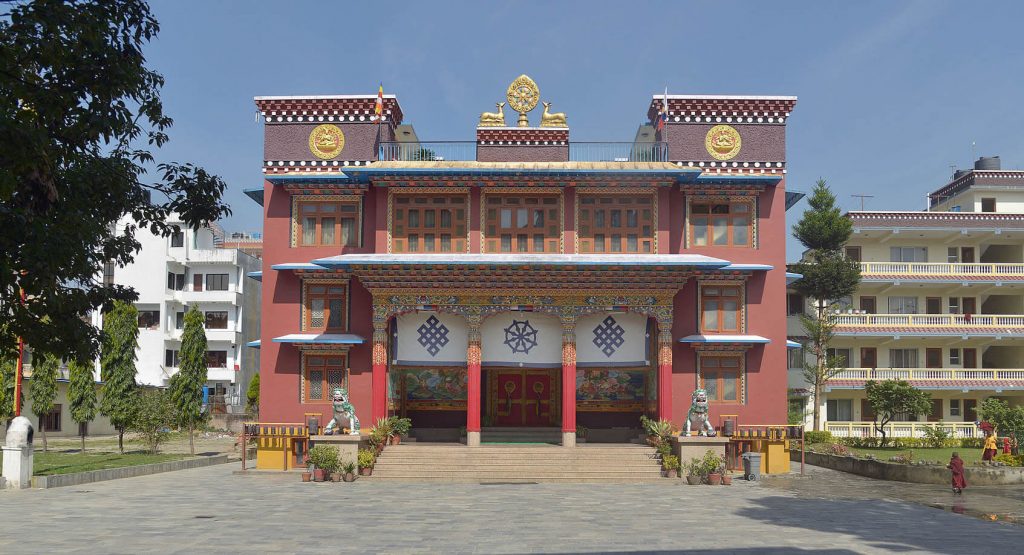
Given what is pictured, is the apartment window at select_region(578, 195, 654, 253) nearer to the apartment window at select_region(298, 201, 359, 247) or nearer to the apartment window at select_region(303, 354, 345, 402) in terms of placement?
the apartment window at select_region(298, 201, 359, 247)

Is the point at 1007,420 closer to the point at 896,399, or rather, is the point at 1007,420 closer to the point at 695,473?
the point at 896,399

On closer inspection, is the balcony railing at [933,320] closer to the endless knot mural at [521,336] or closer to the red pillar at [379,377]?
the endless knot mural at [521,336]

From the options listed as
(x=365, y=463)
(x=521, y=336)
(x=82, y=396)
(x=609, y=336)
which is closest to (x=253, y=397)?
(x=82, y=396)

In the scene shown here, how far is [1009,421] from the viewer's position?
36000 millimetres

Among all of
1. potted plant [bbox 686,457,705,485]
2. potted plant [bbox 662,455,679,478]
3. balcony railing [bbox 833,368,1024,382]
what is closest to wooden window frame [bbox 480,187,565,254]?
potted plant [bbox 662,455,679,478]

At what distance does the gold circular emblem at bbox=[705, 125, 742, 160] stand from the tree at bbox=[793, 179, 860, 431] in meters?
12.2

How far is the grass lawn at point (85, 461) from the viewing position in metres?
30.8

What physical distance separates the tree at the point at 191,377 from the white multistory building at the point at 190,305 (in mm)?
21608

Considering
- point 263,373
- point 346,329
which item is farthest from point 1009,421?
point 263,373

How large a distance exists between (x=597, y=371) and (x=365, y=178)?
40.8 feet

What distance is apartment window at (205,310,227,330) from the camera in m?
66.4

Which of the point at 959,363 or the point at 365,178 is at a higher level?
the point at 365,178

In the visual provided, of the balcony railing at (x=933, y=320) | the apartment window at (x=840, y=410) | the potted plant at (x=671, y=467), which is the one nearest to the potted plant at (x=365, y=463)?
the potted plant at (x=671, y=467)

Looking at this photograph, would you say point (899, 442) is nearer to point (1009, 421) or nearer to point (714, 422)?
point (1009, 421)
